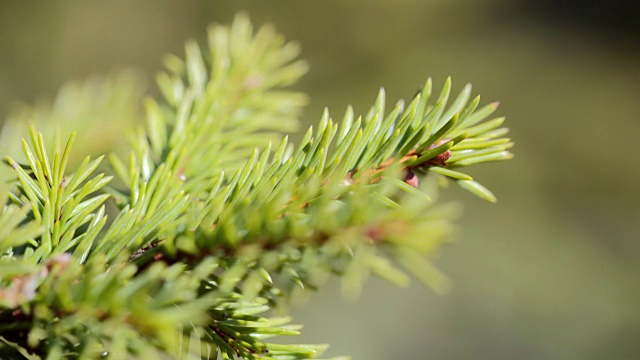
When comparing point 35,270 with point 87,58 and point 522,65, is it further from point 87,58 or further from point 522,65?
point 522,65

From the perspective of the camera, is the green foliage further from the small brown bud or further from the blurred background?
the blurred background

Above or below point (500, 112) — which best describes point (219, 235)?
below

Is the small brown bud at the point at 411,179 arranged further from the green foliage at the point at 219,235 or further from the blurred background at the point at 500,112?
the blurred background at the point at 500,112

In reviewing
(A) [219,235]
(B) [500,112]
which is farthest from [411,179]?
(B) [500,112]

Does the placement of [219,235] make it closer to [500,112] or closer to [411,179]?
[411,179]

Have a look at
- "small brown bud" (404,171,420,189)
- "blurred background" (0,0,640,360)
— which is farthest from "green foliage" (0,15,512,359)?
"blurred background" (0,0,640,360)

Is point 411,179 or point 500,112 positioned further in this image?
point 500,112
